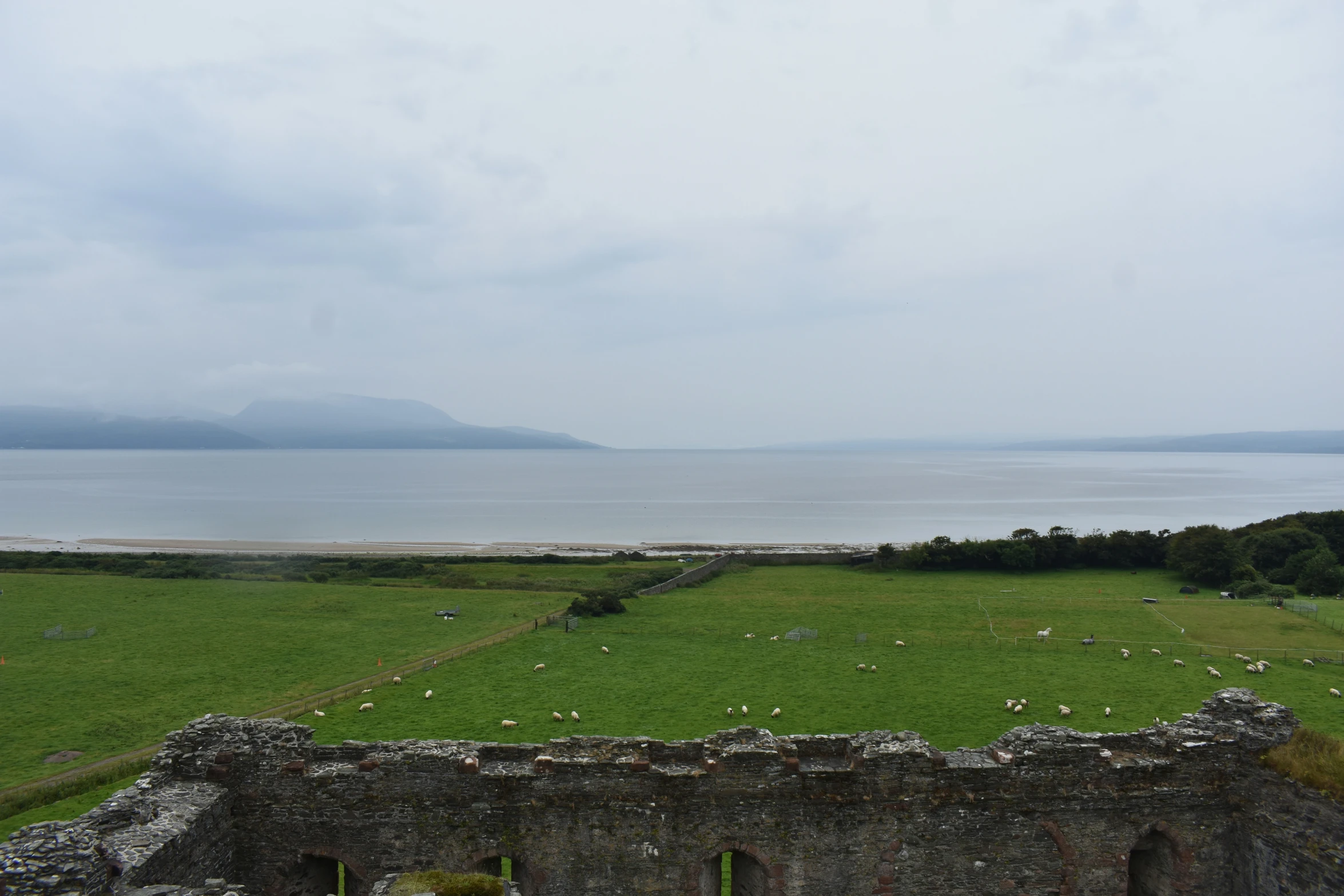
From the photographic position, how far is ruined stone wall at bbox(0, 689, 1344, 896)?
10844 mm

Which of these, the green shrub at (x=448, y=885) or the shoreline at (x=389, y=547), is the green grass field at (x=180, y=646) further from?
the shoreline at (x=389, y=547)

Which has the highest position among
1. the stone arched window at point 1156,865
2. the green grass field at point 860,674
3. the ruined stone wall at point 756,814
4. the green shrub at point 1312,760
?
Answer: the green shrub at point 1312,760

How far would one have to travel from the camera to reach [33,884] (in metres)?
7.76

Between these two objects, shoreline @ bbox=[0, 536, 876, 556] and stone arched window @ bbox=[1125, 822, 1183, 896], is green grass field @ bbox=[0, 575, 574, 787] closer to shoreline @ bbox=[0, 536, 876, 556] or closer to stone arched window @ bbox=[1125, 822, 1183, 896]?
stone arched window @ bbox=[1125, 822, 1183, 896]

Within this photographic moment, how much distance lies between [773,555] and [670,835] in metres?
46.6

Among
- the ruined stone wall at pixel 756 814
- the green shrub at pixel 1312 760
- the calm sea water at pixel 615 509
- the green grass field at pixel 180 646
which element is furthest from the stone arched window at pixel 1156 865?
the calm sea water at pixel 615 509

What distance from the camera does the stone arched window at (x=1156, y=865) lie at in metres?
11.5

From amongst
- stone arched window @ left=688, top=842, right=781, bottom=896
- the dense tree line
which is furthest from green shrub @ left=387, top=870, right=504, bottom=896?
the dense tree line

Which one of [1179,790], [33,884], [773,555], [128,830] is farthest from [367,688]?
[773,555]

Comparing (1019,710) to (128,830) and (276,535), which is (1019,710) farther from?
(276,535)

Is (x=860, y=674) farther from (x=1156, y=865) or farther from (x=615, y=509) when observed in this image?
(x=615, y=509)

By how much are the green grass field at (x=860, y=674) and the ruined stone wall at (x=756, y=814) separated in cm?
712

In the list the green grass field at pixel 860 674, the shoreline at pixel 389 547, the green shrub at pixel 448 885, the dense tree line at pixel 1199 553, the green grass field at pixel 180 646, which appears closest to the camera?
the green shrub at pixel 448 885

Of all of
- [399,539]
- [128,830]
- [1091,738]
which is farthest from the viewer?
[399,539]
